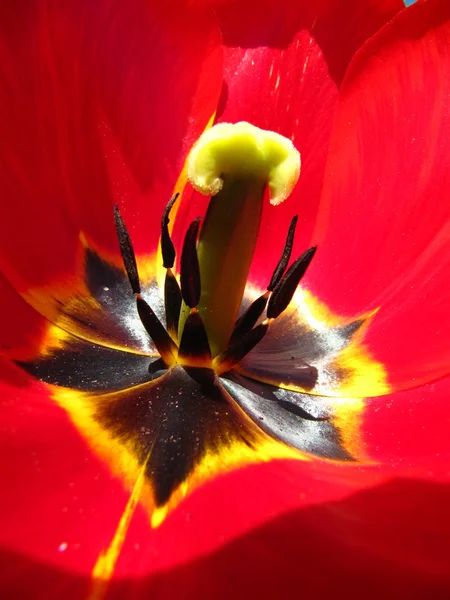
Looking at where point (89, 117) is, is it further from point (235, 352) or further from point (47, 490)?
point (47, 490)

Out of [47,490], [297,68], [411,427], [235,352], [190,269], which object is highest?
[297,68]

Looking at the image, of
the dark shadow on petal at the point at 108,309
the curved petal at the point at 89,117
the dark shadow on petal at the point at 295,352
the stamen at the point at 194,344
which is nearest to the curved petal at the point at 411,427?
the dark shadow on petal at the point at 295,352

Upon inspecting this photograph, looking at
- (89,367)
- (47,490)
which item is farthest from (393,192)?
(47,490)

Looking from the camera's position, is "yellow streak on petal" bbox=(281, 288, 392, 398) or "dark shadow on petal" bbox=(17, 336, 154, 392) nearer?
"dark shadow on petal" bbox=(17, 336, 154, 392)

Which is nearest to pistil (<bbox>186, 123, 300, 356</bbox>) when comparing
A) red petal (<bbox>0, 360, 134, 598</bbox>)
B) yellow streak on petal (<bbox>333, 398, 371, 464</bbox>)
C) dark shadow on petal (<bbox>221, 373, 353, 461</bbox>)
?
dark shadow on petal (<bbox>221, 373, 353, 461</bbox>)

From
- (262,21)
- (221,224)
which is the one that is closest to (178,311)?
(221,224)

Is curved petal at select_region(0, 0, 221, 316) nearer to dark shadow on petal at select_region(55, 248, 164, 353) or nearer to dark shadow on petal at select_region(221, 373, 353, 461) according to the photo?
dark shadow on petal at select_region(55, 248, 164, 353)

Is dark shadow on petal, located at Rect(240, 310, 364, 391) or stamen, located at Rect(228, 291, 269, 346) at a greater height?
stamen, located at Rect(228, 291, 269, 346)
